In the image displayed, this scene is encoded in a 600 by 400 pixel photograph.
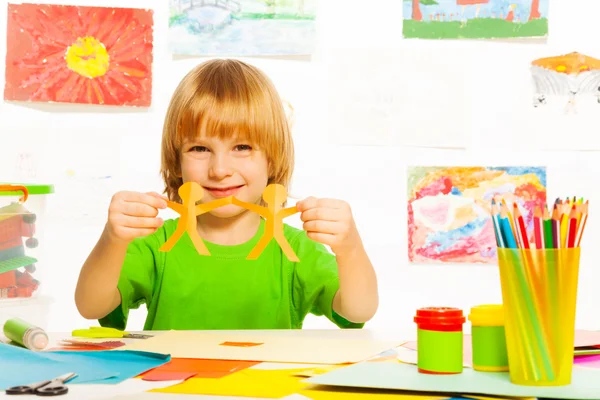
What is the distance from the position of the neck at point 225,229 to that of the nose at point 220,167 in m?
0.12

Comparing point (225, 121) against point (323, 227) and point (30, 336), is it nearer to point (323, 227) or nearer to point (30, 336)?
point (323, 227)

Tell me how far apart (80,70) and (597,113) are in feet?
3.67

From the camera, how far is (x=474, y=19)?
5.21 ft

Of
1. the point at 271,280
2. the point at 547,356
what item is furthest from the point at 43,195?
the point at 547,356

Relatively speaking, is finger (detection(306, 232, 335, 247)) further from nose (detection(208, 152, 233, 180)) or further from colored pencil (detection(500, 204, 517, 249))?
colored pencil (detection(500, 204, 517, 249))

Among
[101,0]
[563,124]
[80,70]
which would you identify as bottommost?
[563,124]

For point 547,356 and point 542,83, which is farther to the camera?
point 542,83

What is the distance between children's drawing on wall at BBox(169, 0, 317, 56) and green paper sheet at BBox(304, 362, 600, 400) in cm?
112

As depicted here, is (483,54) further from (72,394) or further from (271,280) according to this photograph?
(72,394)

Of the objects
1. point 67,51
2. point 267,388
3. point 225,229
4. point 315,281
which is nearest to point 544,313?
point 267,388

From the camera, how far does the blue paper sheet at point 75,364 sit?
0.55 meters

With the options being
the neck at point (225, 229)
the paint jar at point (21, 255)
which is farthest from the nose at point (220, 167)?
the paint jar at point (21, 255)

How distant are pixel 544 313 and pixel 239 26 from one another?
1.22 m

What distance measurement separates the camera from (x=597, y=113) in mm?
1595
